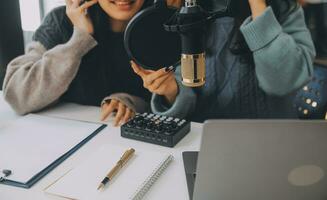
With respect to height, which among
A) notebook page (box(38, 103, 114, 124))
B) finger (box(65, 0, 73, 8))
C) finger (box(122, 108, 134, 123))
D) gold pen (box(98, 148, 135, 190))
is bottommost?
notebook page (box(38, 103, 114, 124))

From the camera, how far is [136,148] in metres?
0.99

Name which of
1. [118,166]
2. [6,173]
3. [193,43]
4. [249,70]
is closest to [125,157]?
[118,166]

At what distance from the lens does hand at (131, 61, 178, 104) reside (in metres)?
1.11

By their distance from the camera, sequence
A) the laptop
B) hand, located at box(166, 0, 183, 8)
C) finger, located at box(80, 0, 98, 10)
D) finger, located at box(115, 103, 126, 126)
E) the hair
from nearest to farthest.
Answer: the laptop → hand, located at box(166, 0, 183, 8) → the hair → finger, located at box(115, 103, 126, 126) → finger, located at box(80, 0, 98, 10)

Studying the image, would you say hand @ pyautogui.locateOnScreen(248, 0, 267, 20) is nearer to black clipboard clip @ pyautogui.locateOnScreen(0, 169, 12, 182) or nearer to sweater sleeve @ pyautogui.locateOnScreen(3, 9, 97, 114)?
sweater sleeve @ pyautogui.locateOnScreen(3, 9, 97, 114)

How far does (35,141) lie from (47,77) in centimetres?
29

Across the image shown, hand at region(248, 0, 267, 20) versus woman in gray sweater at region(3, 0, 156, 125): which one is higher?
hand at region(248, 0, 267, 20)

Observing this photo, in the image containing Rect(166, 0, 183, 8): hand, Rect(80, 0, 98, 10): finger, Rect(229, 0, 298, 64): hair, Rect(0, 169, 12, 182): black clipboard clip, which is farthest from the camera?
Rect(80, 0, 98, 10): finger

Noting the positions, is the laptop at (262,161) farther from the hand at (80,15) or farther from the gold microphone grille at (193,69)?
the hand at (80,15)

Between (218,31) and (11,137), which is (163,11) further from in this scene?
(11,137)

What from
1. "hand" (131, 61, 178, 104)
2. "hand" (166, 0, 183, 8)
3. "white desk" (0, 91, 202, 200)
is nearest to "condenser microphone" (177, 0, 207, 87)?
"hand" (166, 0, 183, 8)

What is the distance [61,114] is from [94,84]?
0.23m

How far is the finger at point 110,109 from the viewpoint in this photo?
1.18 meters

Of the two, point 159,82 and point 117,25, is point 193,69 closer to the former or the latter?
point 159,82
